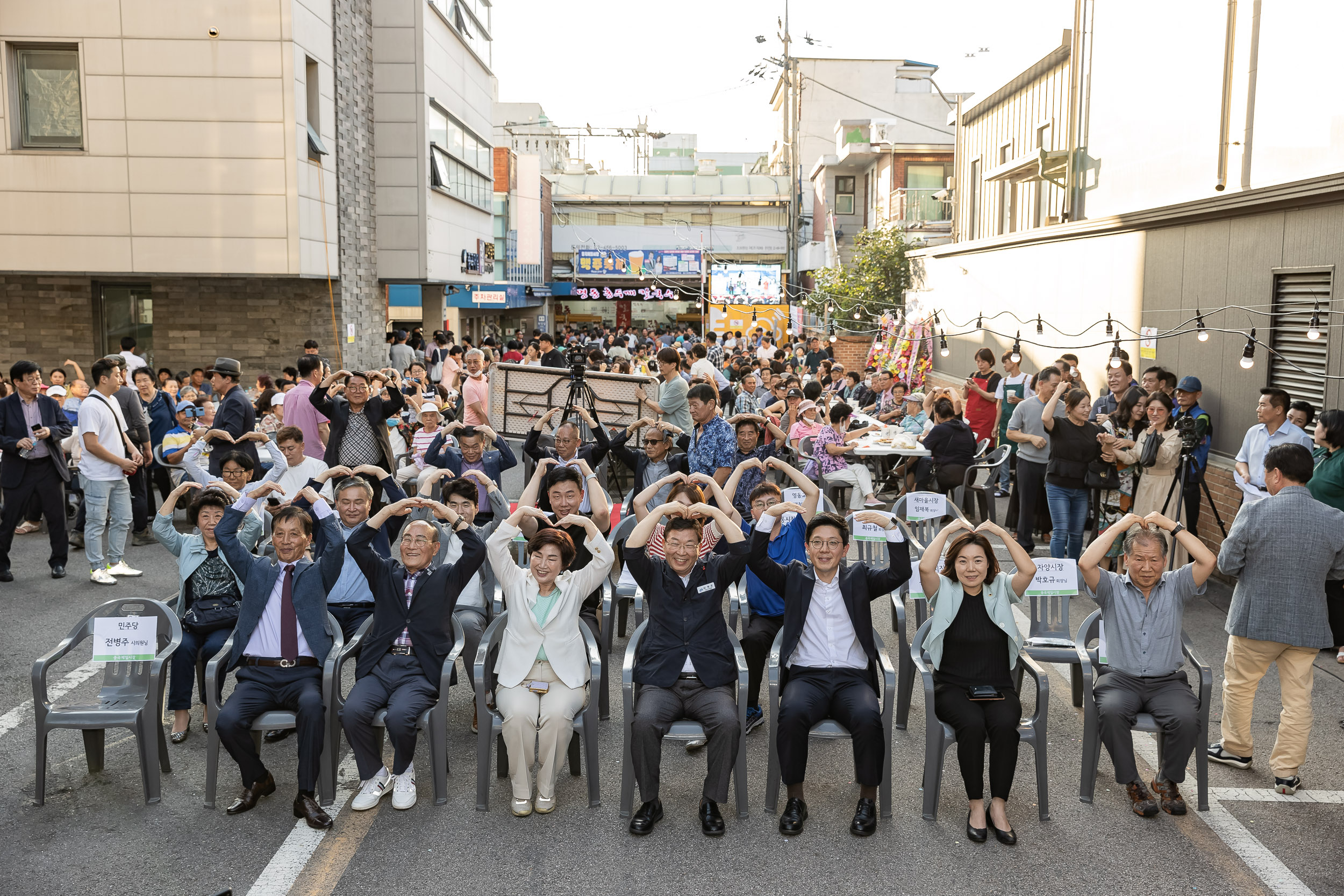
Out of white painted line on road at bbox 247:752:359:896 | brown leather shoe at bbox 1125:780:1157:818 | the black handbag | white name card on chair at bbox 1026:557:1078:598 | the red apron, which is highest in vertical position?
the red apron

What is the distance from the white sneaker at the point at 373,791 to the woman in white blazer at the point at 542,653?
65 cm

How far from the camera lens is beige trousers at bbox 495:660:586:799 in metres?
5.05

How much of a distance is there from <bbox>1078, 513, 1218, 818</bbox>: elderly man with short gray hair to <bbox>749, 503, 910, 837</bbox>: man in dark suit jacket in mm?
1109

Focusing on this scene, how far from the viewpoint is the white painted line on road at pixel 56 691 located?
6.01m

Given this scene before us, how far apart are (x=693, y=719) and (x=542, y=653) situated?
834mm

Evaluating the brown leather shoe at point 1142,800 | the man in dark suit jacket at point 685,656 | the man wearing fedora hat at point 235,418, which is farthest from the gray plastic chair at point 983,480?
the man wearing fedora hat at point 235,418

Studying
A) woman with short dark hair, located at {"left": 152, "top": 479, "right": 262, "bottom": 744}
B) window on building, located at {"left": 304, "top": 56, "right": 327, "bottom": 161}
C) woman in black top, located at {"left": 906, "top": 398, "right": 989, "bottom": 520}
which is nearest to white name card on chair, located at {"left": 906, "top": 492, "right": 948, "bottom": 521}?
woman in black top, located at {"left": 906, "top": 398, "right": 989, "bottom": 520}

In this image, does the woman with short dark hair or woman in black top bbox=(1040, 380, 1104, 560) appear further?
woman in black top bbox=(1040, 380, 1104, 560)

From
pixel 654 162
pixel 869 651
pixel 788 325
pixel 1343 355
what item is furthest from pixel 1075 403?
pixel 654 162

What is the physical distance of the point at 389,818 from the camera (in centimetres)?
502

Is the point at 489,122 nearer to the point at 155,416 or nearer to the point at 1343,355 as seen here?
the point at 155,416

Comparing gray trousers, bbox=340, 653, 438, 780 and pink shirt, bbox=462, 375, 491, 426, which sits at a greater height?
pink shirt, bbox=462, 375, 491, 426

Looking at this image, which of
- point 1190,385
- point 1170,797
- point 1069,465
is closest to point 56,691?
point 1170,797

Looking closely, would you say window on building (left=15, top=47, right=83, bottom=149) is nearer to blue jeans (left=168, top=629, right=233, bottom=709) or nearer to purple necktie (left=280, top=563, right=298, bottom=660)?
blue jeans (left=168, top=629, right=233, bottom=709)
